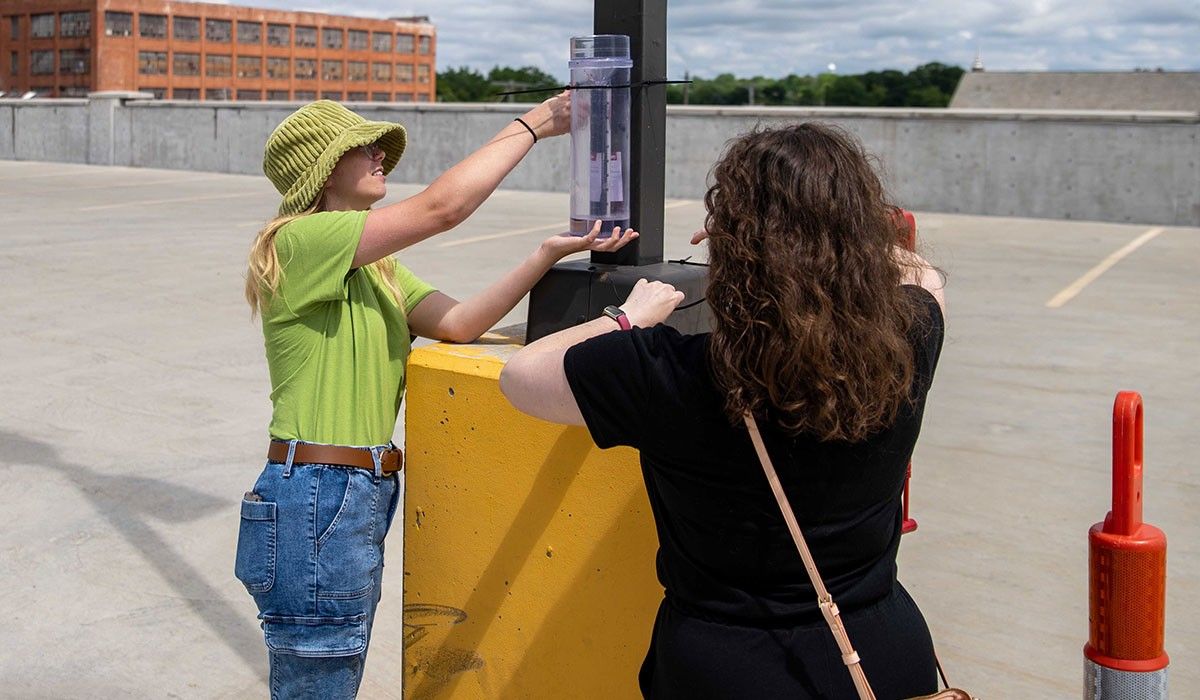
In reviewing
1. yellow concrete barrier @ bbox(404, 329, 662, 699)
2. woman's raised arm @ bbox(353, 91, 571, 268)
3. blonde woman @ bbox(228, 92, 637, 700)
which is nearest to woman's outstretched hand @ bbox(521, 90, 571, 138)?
blonde woman @ bbox(228, 92, 637, 700)

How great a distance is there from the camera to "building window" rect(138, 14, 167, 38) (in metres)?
115

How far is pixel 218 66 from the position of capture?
Answer: 12394 cm

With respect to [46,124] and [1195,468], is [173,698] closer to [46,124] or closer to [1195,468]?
[1195,468]

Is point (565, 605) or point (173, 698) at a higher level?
point (565, 605)

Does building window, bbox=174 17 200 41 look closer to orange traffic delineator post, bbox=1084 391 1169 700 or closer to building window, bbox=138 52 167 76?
building window, bbox=138 52 167 76

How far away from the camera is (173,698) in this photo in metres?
3.60

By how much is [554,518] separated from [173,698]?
1.53m

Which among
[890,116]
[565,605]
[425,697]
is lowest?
[425,697]

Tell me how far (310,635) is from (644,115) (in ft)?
4.23

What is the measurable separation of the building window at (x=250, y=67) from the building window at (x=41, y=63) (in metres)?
17.5

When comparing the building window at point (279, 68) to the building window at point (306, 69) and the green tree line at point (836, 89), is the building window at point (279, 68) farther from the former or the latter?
the green tree line at point (836, 89)

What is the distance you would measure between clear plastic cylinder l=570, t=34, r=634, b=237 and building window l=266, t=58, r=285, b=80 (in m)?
133

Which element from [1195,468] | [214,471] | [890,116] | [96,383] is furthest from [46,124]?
[1195,468]

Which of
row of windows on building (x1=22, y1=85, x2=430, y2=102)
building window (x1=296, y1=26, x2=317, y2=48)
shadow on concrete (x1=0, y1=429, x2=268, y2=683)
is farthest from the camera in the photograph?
building window (x1=296, y1=26, x2=317, y2=48)
